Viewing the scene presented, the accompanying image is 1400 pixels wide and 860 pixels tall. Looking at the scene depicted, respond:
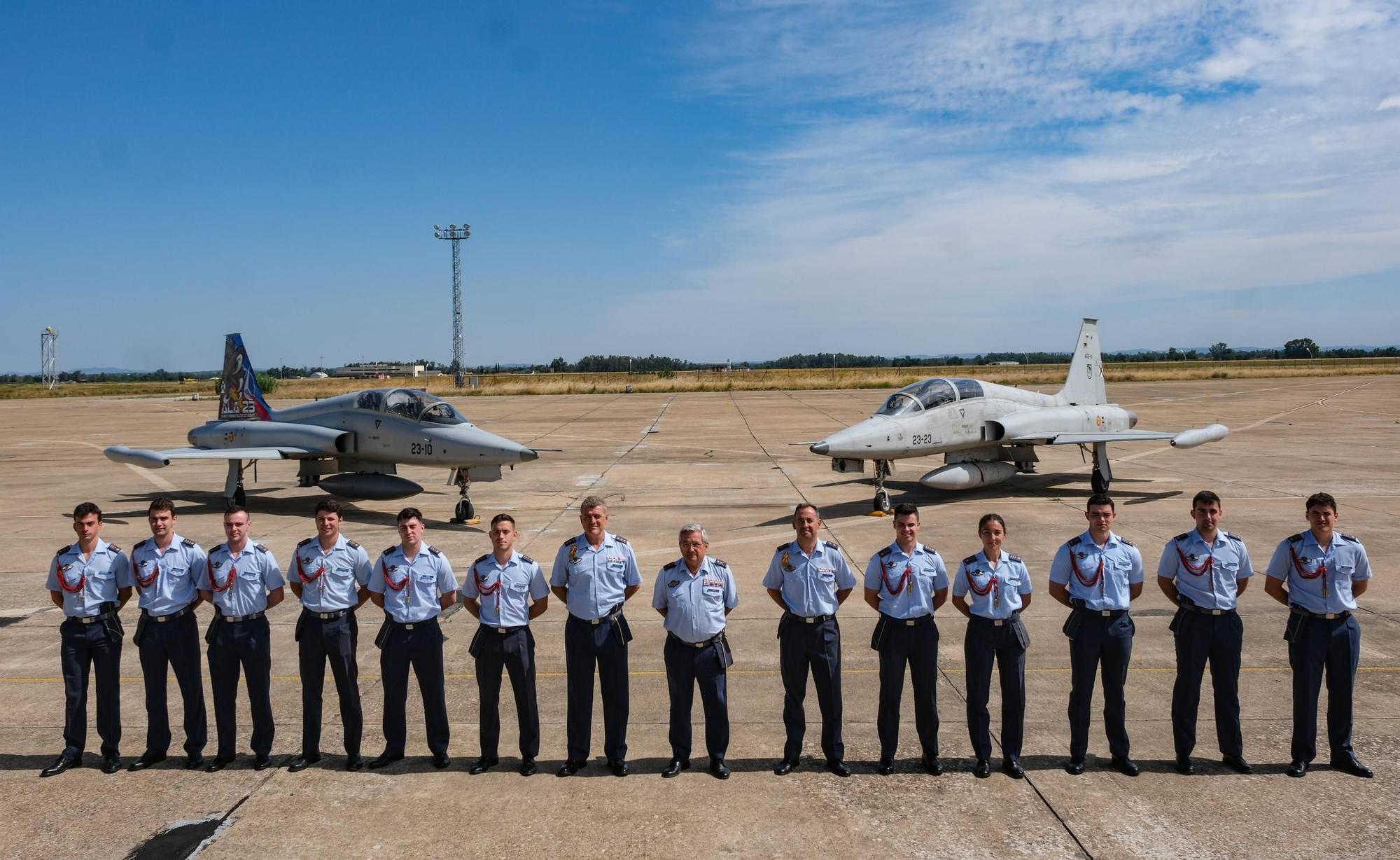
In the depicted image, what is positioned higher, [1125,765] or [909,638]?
[909,638]

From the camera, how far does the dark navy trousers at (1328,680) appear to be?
5625 millimetres

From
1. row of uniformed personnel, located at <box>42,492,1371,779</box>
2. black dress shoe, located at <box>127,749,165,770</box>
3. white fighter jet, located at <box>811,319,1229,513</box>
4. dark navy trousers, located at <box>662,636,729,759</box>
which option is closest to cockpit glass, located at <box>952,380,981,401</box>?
white fighter jet, located at <box>811,319,1229,513</box>

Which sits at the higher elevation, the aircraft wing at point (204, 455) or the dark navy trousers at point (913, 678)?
the aircraft wing at point (204, 455)

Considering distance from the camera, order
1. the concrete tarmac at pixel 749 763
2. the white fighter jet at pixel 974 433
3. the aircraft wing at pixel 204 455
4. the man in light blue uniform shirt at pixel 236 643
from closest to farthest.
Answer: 1. the concrete tarmac at pixel 749 763
2. the man in light blue uniform shirt at pixel 236 643
3. the white fighter jet at pixel 974 433
4. the aircraft wing at pixel 204 455

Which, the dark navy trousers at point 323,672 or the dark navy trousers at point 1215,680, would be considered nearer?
the dark navy trousers at point 1215,680

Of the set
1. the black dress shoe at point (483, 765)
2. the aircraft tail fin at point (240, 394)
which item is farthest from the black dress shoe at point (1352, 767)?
the aircraft tail fin at point (240, 394)

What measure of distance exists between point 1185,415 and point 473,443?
34.2m

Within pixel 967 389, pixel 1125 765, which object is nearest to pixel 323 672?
pixel 1125 765

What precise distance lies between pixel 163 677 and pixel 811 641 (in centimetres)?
437

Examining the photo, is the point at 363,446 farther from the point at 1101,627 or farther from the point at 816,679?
the point at 1101,627

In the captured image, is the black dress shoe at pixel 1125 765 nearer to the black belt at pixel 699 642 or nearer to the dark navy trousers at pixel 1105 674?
the dark navy trousers at pixel 1105 674

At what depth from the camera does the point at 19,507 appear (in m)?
17.9

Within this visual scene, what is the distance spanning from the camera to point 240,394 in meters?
19.4

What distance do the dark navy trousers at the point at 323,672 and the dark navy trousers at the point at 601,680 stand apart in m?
1.44
